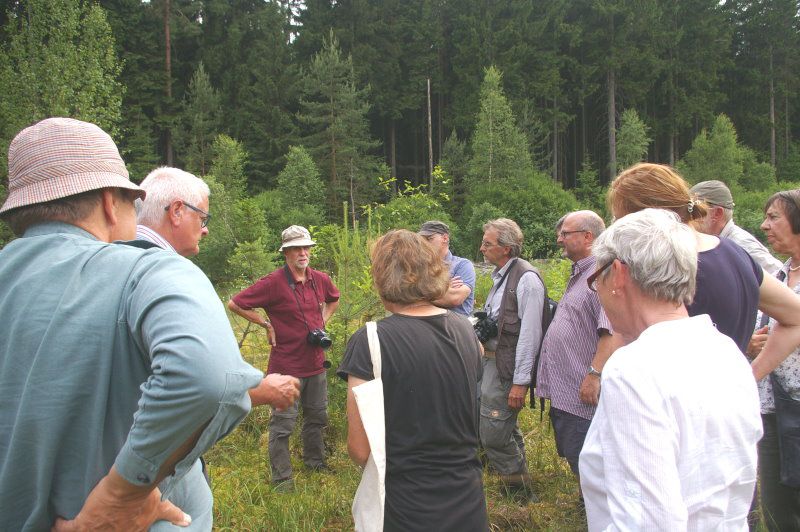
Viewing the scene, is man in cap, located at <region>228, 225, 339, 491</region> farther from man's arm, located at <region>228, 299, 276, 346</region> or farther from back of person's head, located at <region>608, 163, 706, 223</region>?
back of person's head, located at <region>608, 163, 706, 223</region>

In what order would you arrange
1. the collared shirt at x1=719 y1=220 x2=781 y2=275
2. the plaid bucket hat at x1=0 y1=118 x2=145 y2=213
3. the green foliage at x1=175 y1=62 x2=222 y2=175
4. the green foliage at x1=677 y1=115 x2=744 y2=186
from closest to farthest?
the plaid bucket hat at x1=0 y1=118 x2=145 y2=213, the collared shirt at x1=719 y1=220 x2=781 y2=275, the green foliage at x1=175 y1=62 x2=222 y2=175, the green foliage at x1=677 y1=115 x2=744 y2=186

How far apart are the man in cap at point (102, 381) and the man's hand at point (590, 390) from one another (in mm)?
2255

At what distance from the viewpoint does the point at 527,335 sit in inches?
153

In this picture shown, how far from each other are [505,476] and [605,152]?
47794mm

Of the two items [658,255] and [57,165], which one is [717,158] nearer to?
[658,255]

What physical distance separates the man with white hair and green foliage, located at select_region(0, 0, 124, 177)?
18.4m

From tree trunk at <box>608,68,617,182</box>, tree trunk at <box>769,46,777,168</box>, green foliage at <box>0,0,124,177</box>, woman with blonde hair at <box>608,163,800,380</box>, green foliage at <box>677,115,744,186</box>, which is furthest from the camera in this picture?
tree trunk at <box>769,46,777,168</box>

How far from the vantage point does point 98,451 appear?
1262 mm

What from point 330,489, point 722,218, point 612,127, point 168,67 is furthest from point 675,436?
point 612,127

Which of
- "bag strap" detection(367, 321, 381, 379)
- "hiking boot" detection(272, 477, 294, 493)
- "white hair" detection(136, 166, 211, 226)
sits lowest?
"hiking boot" detection(272, 477, 294, 493)

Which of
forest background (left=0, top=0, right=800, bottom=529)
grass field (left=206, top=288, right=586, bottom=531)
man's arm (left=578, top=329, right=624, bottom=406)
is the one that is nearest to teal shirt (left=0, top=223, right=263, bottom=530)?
man's arm (left=578, top=329, right=624, bottom=406)

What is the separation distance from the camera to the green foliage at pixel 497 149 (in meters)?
31.8

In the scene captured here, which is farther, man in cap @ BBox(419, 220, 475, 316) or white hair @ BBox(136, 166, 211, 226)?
man in cap @ BBox(419, 220, 475, 316)

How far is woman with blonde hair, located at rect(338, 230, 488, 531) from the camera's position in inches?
86.3
